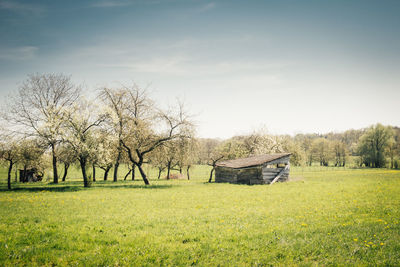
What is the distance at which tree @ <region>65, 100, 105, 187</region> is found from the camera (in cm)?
2398

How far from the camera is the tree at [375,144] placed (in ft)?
255

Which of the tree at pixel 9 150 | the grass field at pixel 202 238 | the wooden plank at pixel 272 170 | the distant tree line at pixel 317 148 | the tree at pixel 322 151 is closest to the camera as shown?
the grass field at pixel 202 238

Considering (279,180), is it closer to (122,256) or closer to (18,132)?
(122,256)

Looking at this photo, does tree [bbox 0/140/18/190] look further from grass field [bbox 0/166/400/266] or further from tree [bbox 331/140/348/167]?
tree [bbox 331/140/348/167]

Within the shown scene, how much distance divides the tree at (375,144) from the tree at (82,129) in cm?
9384

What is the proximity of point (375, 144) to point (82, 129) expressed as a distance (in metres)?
97.4

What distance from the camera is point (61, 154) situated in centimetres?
2542

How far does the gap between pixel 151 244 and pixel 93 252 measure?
1845 mm

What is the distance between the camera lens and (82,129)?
995 inches

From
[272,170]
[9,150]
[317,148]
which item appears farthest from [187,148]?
[317,148]

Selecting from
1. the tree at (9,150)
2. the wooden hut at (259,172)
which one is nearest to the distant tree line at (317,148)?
the wooden hut at (259,172)

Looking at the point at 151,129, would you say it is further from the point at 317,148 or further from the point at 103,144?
the point at 317,148

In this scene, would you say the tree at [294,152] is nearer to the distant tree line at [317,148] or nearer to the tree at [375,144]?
the distant tree line at [317,148]

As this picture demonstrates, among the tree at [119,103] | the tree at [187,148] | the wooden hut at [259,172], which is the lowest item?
the wooden hut at [259,172]
